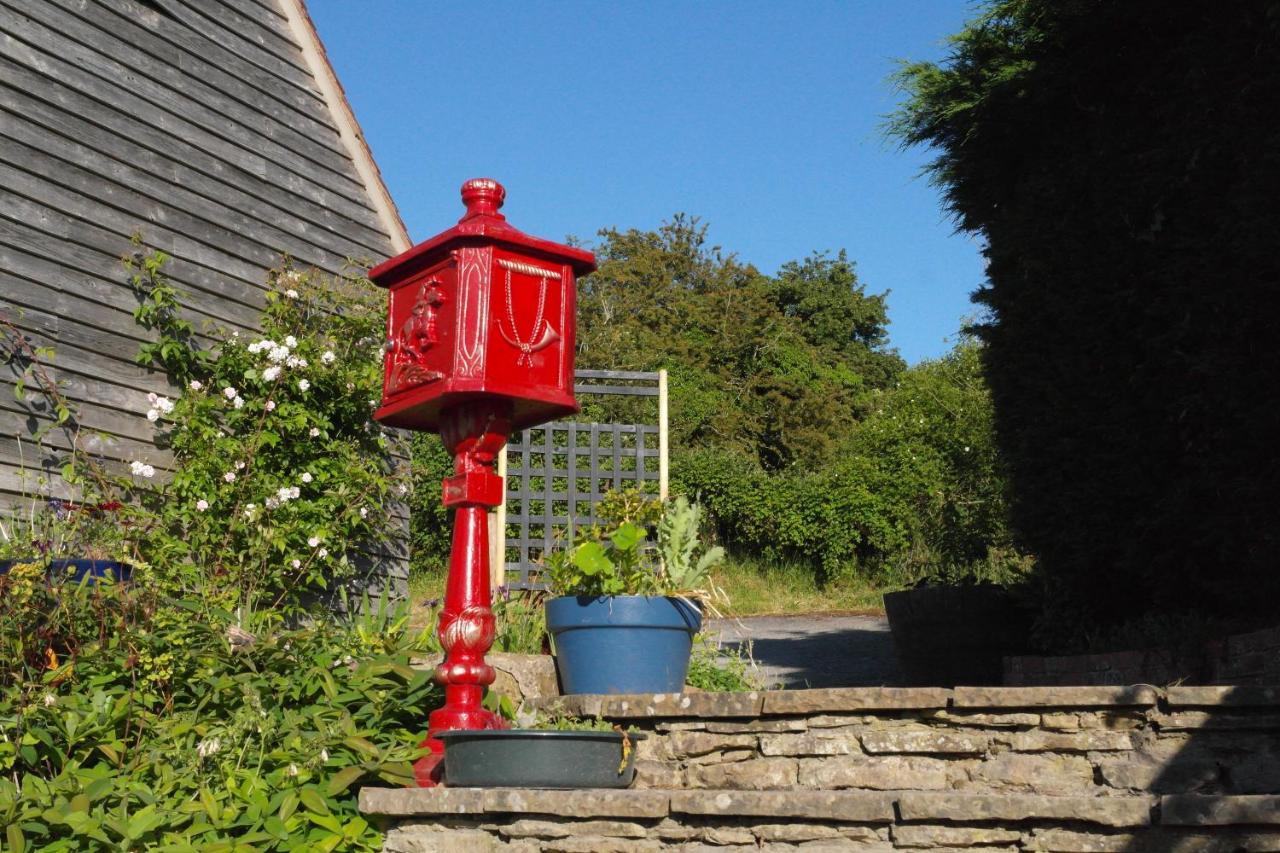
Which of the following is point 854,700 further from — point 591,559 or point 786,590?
point 786,590

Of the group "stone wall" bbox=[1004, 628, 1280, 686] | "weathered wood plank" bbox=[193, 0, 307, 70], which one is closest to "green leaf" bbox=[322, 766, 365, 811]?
"stone wall" bbox=[1004, 628, 1280, 686]

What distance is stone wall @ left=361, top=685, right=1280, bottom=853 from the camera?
2.58 meters

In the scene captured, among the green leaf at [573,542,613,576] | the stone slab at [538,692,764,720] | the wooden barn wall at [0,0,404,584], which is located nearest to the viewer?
the stone slab at [538,692,764,720]

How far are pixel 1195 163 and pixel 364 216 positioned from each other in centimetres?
450

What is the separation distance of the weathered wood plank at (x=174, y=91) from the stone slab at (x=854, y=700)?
15.2 ft

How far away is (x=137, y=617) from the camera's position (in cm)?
379

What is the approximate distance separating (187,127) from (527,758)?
15.0 ft

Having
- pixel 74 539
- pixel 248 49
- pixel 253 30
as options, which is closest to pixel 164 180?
pixel 248 49

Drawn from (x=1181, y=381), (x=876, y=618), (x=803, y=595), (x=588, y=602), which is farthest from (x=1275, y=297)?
(x=803, y=595)

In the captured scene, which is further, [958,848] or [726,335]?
[726,335]

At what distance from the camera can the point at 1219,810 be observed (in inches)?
94.3

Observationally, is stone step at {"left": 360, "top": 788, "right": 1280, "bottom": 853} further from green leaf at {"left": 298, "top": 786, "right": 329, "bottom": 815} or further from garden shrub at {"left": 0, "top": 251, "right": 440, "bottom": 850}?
garden shrub at {"left": 0, "top": 251, "right": 440, "bottom": 850}

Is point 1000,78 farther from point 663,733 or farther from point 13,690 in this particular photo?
point 13,690

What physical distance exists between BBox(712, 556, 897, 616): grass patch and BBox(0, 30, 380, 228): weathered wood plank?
5.99 metres
